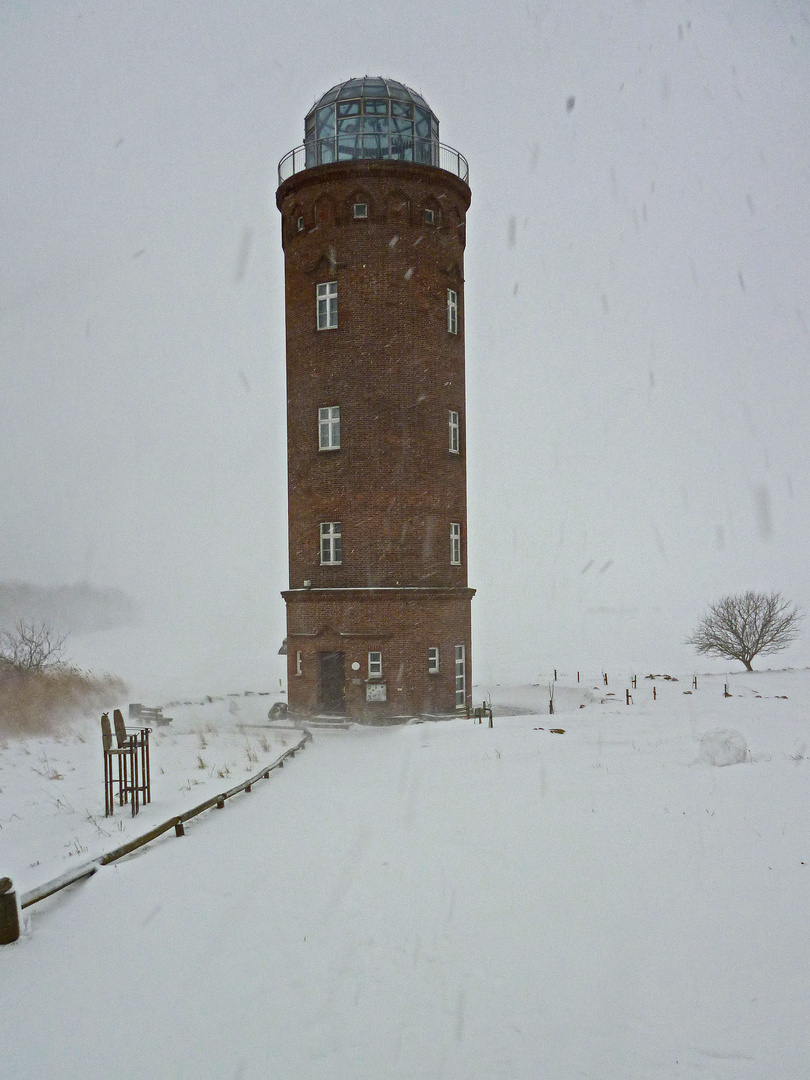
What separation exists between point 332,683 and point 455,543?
634 centimetres

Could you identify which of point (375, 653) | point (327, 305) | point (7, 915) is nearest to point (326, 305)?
point (327, 305)

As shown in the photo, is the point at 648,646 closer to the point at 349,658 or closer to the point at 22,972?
the point at 349,658

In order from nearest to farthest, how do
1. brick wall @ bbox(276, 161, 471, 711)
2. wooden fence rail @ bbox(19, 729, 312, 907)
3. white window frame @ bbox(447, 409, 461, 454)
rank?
wooden fence rail @ bbox(19, 729, 312, 907), brick wall @ bbox(276, 161, 471, 711), white window frame @ bbox(447, 409, 461, 454)

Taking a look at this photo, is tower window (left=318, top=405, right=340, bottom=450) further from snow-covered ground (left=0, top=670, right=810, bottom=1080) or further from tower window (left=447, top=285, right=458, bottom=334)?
snow-covered ground (left=0, top=670, right=810, bottom=1080)

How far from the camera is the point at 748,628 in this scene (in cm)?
4462

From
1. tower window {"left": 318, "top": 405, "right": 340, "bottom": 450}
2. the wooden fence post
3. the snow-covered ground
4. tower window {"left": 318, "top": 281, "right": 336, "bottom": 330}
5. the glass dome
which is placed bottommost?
the snow-covered ground

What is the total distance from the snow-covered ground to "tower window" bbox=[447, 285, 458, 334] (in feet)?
59.6

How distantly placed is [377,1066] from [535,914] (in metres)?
2.94

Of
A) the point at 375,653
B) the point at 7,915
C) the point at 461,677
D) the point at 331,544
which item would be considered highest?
the point at 331,544

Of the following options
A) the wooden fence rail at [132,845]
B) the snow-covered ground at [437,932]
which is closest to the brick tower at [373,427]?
the wooden fence rail at [132,845]

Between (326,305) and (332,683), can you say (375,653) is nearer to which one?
(332,683)

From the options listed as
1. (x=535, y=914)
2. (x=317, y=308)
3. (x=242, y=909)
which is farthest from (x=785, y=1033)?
(x=317, y=308)

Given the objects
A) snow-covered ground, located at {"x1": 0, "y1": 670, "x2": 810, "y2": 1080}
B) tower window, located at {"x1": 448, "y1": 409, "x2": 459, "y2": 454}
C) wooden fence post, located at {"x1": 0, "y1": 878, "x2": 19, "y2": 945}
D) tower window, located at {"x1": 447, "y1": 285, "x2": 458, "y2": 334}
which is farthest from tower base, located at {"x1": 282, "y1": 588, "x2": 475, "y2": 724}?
wooden fence post, located at {"x1": 0, "y1": 878, "x2": 19, "y2": 945}

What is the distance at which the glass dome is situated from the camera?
28609mm
